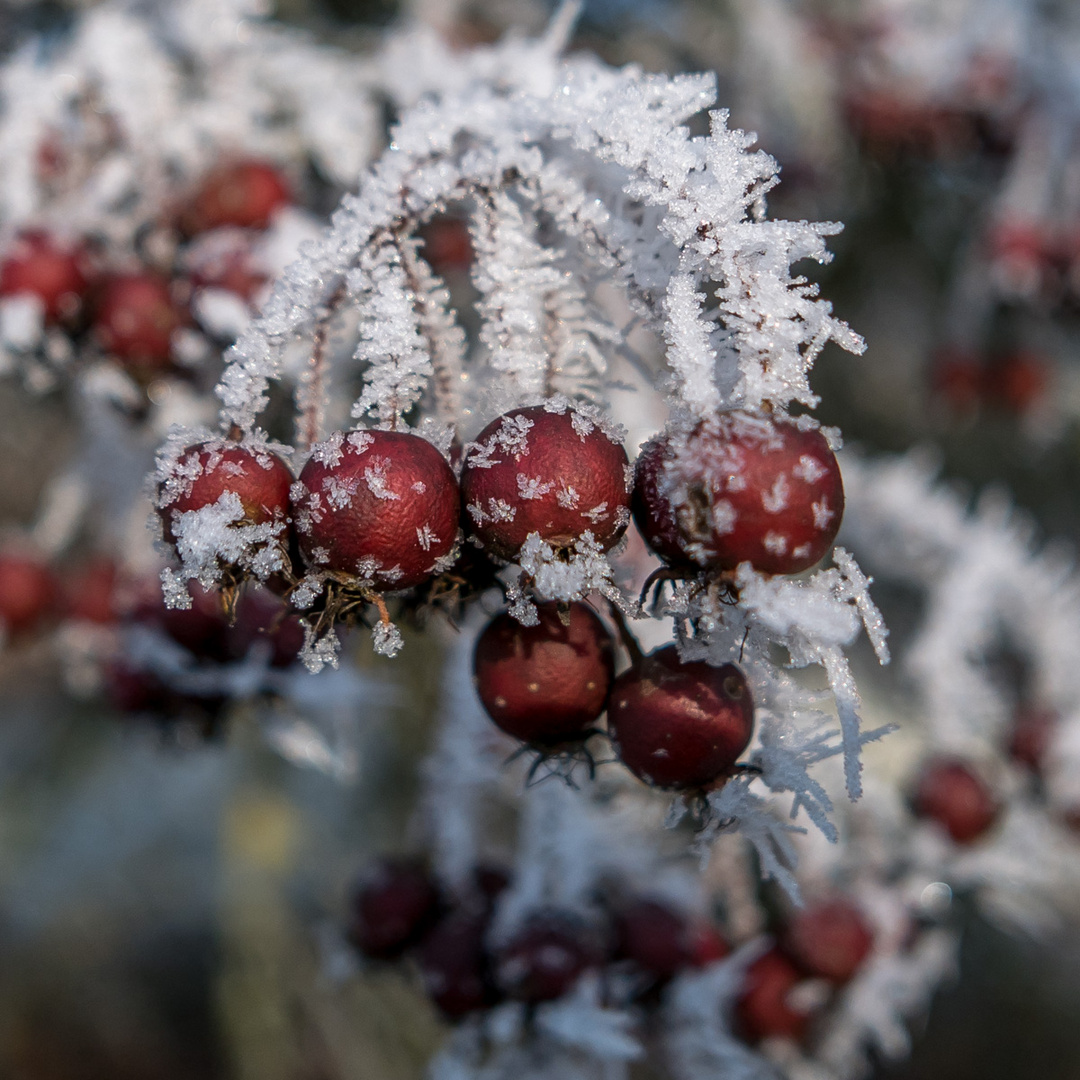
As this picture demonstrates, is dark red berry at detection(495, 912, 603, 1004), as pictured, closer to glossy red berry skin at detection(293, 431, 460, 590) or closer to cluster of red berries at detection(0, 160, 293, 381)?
glossy red berry skin at detection(293, 431, 460, 590)

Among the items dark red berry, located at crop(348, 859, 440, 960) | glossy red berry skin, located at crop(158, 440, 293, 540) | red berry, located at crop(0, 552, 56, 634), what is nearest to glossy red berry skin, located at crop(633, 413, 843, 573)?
glossy red berry skin, located at crop(158, 440, 293, 540)

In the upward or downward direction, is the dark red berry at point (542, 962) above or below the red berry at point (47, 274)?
below

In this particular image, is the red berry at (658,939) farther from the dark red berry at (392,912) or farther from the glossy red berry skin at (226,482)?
the glossy red berry skin at (226,482)

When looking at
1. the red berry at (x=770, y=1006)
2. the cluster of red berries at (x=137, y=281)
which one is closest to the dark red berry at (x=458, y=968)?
the red berry at (x=770, y=1006)

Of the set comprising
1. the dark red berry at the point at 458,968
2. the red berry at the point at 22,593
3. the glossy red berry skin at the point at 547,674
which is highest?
the glossy red berry skin at the point at 547,674

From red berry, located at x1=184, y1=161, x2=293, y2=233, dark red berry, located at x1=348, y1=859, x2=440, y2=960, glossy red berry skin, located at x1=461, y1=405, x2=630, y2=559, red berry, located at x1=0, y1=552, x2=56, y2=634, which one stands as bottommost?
red berry, located at x1=0, y1=552, x2=56, y2=634

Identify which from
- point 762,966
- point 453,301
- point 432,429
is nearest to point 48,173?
point 453,301
